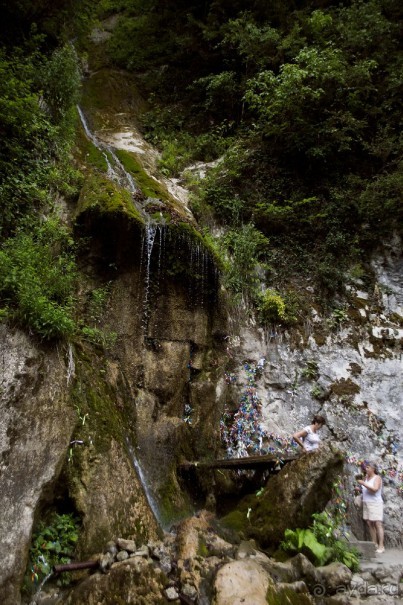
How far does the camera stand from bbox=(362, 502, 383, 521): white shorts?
5.61 meters

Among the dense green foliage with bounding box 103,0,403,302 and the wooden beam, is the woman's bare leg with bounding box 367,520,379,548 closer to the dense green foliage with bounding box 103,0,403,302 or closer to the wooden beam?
the wooden beam

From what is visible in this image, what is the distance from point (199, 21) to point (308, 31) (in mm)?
3797

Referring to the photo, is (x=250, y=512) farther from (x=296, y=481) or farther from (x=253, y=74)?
(x=253, y=74)

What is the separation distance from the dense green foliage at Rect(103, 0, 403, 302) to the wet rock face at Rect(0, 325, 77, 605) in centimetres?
609

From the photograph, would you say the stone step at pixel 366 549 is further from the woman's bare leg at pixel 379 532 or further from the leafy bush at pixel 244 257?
the leafy bush at pixel 244 257

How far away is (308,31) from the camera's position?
11031mm

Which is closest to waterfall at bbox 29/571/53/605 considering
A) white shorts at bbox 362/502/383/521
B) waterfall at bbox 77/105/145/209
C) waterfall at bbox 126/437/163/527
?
waterfall at bbox 126/437/163/527

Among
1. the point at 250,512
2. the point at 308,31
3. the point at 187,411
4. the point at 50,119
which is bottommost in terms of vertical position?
the point at 250,512

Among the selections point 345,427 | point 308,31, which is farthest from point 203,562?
point 308,31

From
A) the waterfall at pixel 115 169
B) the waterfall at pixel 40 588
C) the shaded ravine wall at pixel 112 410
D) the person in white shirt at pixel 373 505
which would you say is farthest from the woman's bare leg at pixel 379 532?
the waterfall at pixel 115 169

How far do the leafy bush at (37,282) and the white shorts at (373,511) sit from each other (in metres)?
5.16

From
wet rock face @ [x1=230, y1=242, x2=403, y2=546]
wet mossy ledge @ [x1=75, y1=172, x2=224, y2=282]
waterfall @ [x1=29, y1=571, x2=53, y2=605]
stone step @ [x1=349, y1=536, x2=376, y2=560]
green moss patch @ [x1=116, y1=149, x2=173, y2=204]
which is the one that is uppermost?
green moss patch @ [x1=116, y1=149, x2=173, y2=204]

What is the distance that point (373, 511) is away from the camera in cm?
565

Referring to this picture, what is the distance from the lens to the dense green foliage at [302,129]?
9.33 meters
